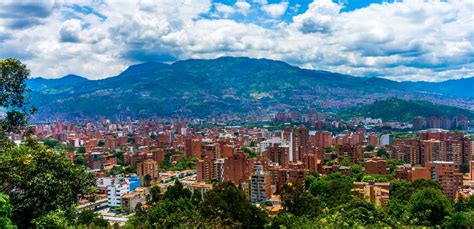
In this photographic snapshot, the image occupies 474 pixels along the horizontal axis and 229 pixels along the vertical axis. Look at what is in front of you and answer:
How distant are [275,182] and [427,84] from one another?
109m

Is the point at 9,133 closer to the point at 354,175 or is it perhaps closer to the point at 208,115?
the point at 354,175

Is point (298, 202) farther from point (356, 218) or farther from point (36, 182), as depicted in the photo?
point (36, 182)

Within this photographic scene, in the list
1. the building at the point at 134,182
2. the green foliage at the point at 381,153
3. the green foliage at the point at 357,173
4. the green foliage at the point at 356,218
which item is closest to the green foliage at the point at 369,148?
the green foliage at the point at 381,153

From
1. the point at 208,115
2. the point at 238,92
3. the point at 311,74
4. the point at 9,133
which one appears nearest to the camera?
the point at 9,133

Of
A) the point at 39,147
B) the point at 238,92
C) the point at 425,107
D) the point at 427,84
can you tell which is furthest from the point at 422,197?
the point at 427,84

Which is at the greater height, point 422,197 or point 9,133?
point 9,133

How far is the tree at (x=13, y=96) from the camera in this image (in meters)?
3.95

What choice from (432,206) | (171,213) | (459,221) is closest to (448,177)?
(432,206)

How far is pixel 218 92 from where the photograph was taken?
74.8 meters

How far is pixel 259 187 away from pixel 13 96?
427 inches

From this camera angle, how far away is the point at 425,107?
45938 millimetres

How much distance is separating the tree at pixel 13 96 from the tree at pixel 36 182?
1.92ft

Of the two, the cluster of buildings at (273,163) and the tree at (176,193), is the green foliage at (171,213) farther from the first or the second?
the cluster of buildings at (273,163)

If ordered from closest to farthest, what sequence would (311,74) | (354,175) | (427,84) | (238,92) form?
(354,175) < (238,92) < (311,74) < (427,84)
